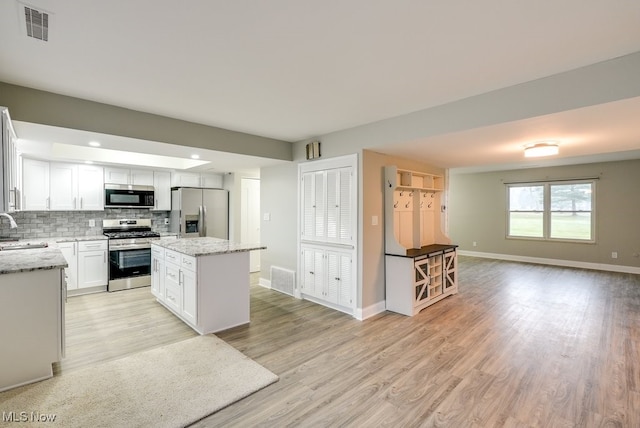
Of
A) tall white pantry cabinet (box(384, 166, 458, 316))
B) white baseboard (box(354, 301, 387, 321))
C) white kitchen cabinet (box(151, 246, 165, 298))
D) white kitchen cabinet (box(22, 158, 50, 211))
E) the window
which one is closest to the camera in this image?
white baseboard (box(354, 301, 387, 321))

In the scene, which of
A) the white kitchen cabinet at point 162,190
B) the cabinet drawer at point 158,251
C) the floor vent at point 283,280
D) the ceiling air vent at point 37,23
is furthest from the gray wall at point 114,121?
the white kitchen cabinet at point 162,190

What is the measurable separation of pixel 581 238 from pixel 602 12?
7357 mm

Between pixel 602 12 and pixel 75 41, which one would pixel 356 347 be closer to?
pixel 602 12

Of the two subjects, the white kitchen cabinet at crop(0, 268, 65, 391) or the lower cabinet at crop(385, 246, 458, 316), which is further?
the lower cabinet at crop(385, 246, 458, 316)

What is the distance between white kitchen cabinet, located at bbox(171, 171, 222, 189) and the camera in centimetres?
602

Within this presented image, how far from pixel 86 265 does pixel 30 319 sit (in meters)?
2.80

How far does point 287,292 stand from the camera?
5008mm

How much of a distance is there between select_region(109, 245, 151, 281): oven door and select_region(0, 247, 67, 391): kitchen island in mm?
2545

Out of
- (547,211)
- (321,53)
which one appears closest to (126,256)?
(321,53)

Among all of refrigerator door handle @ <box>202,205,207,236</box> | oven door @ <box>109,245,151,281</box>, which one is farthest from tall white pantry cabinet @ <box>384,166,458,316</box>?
oven door @ <box>109,245,151,281</box>

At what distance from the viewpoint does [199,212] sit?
6.02 metres

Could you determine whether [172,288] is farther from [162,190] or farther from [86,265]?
[162,190]

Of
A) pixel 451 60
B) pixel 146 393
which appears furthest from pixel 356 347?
pixel 451 60

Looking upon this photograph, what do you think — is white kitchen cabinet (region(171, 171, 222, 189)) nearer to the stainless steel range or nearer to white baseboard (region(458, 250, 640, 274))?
the stainless steel range
